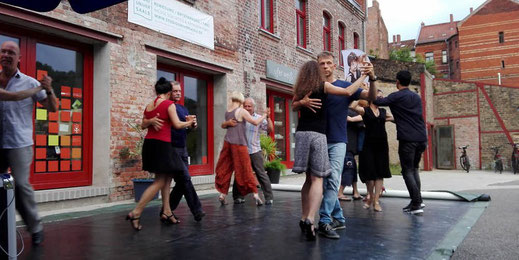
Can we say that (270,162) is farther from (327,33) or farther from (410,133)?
(327,33)

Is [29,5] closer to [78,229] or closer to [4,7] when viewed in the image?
[4,7]

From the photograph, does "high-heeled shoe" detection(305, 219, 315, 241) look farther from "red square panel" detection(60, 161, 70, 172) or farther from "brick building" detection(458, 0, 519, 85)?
"brick building" detection(458, 0, 519, 85)

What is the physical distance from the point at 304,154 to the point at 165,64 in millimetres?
5491

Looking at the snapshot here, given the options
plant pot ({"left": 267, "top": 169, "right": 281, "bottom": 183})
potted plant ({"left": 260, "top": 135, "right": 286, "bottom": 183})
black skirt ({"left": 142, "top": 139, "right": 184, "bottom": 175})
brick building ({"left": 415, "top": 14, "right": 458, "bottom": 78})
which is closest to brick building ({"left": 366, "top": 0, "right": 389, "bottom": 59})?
brick building ({"left": 415, "top": 14, "right": 458, "bottom": 78})

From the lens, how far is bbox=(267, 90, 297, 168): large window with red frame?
1260cm

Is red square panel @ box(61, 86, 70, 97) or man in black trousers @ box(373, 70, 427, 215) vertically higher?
red square panel @ box(61, 86, 70, 97)

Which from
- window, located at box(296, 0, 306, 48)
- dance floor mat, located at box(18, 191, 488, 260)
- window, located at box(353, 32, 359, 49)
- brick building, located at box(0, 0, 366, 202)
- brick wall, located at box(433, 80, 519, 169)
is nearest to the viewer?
dance floor mat, located at box(18, 191, 488, 260)

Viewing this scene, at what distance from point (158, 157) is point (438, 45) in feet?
189

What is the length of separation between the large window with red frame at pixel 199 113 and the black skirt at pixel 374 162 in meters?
4.48

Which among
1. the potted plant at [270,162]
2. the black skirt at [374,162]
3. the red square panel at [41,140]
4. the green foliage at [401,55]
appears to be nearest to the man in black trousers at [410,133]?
the black skirt at [374,162]

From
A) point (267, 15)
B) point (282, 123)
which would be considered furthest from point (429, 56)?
point (267, 15)

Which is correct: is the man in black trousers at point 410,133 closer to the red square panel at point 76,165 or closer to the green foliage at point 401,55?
the red square panel at point 76,165

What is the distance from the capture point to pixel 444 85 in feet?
75.6

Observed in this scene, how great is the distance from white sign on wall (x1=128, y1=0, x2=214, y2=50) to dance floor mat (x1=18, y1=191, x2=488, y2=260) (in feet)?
12.3
